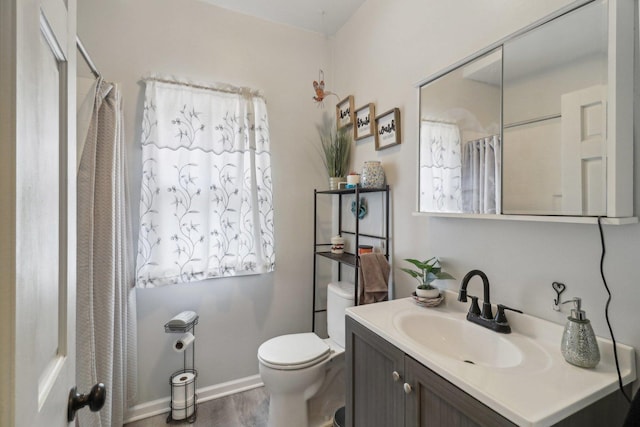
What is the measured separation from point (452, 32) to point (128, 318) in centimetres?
232

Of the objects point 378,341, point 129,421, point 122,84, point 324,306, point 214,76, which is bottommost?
point 129,421

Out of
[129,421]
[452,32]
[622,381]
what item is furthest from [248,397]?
[452,32]

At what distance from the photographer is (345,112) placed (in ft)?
7.20

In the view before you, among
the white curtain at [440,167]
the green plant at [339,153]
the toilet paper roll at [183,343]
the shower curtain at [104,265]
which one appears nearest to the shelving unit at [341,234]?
the green plant at [339,153]

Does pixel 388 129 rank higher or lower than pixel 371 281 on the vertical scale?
higher

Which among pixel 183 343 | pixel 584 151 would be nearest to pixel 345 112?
pixel 584 151

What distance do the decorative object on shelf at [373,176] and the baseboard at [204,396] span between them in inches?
64.0

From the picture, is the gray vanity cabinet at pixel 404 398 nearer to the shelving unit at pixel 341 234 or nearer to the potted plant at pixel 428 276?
the potted plant at pixel 428 276

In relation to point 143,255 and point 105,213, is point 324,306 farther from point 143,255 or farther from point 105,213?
point 105,213

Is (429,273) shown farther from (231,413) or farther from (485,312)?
(231,413)

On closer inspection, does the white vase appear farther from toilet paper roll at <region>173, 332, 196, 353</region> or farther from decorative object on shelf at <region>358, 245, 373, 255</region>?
toilet paper roll at <region>173, 332, 196, 353</region>

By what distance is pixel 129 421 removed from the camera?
5.95 feet

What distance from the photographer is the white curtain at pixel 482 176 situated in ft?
3.80

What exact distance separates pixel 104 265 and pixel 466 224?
1782mm
